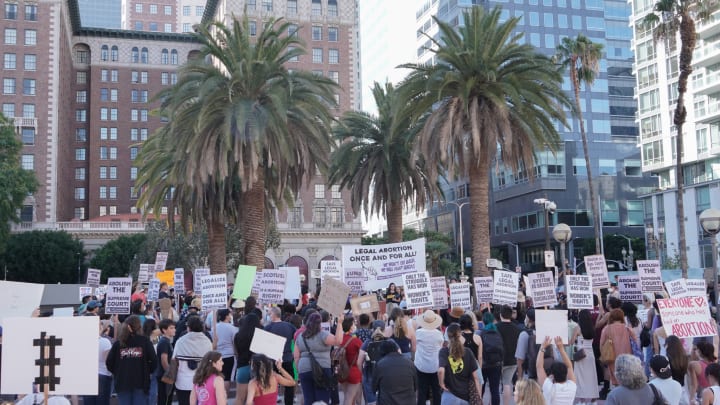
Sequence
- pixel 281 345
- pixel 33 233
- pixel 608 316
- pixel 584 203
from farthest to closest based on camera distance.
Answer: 1. pixel 584 203
2. pixel 33 233
3. pixel 608 316
4. pixel 281 345

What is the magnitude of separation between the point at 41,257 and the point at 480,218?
62.3 metres

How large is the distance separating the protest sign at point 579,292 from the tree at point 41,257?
237 feet

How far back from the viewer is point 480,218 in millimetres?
27422

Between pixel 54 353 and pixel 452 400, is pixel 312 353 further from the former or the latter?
pixel 54 353

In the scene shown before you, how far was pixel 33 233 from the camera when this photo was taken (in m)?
79.2

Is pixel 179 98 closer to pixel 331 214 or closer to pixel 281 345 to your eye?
pixel 281 345

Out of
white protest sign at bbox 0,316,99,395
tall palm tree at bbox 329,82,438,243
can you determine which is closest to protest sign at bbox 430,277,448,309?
white protest sign at bbox 0,316,99,395

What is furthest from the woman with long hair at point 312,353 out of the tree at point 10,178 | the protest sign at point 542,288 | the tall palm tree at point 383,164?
the tree at point 10,178

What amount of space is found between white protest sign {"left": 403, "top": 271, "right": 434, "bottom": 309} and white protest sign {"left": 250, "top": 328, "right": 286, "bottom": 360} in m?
5.32

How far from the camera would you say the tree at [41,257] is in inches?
3073

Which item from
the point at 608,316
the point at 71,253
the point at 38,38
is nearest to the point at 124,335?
the point at 608,316

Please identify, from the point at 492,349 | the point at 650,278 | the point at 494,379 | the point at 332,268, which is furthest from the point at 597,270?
the point at 332,268

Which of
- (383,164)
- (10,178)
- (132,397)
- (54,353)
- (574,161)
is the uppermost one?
(574,161)

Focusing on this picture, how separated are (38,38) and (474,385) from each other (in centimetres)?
8552
